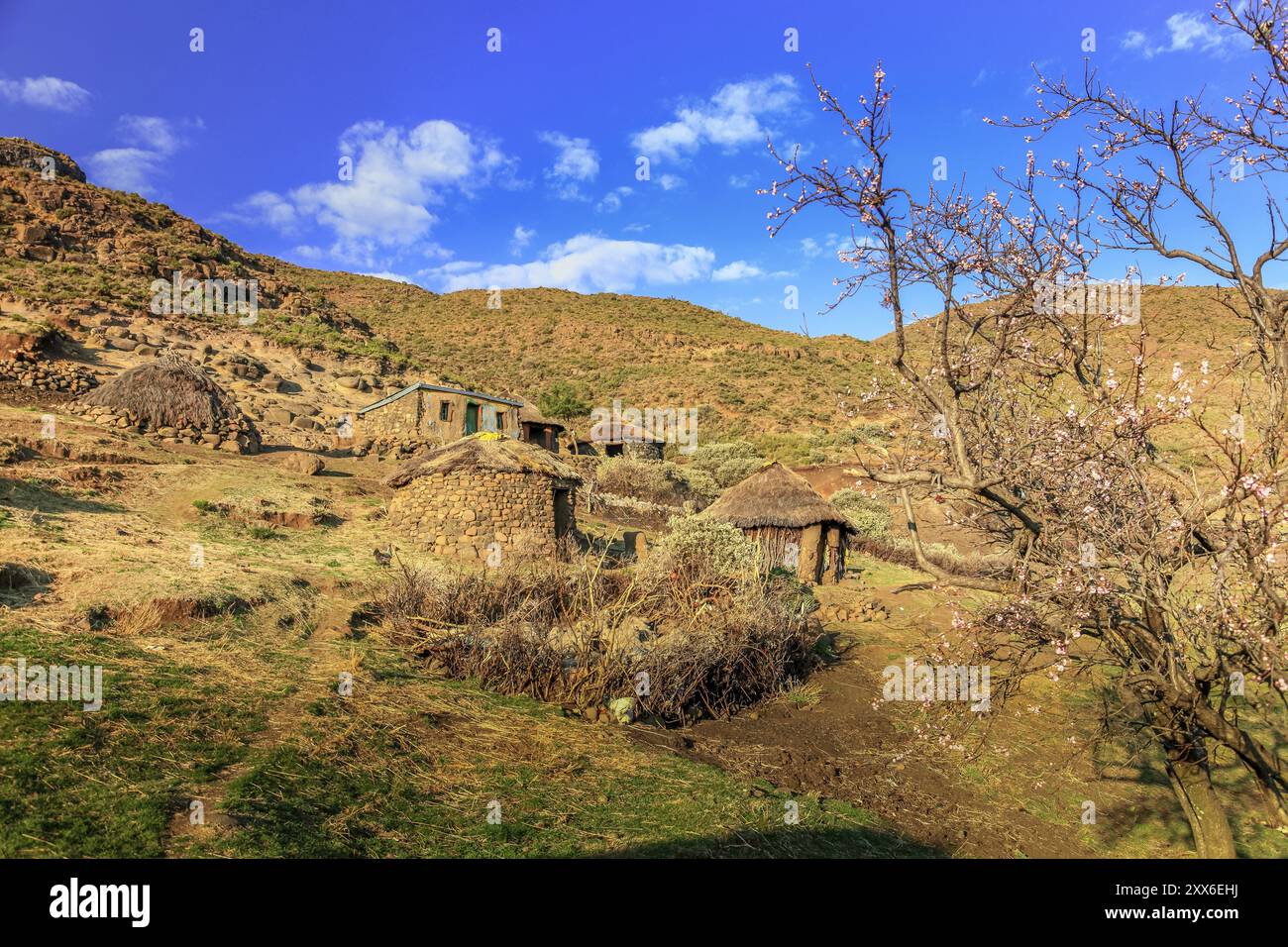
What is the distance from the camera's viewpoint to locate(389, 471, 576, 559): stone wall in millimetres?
14609

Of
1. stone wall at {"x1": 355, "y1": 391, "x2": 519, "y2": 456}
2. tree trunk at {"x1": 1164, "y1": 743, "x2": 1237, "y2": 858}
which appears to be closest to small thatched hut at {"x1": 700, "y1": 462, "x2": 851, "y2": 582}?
tree trunk at {"x1": 1164, "y1": 743, "x2": 1237, "y2": 858}

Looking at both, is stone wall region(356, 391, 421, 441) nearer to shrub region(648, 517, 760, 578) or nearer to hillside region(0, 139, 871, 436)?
hillside region(0, 139, 871, 436)

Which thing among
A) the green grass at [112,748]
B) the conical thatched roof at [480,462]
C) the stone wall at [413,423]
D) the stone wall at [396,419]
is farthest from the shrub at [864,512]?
the green grass at [112,748]

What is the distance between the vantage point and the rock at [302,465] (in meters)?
19.0

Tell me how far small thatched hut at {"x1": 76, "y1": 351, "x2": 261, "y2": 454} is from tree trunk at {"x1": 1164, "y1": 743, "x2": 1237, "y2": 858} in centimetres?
2064

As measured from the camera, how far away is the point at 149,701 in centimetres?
605

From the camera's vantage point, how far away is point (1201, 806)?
5602 mm

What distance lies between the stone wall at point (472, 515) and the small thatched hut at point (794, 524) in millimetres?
4770

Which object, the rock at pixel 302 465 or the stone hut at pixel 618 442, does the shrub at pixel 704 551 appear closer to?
the rock at pixel 302 465

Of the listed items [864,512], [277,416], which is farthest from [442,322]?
[864,512]

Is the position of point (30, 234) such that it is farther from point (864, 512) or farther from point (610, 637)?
point (610, 637)

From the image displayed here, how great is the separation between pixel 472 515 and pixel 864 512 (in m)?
16.4
